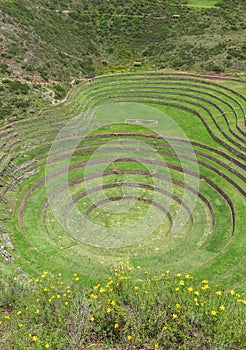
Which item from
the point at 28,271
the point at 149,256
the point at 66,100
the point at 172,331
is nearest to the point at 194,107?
the point at 66,100

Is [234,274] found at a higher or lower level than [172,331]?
higher

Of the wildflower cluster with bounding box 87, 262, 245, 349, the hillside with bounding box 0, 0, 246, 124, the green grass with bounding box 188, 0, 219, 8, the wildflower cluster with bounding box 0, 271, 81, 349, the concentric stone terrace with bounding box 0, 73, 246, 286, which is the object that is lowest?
the wildflower cluster with bounding box 0, 271, 81, 349

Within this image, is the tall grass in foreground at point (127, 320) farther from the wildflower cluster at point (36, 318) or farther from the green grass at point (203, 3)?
the green grass at point (203, 3)

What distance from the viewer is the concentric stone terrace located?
29484mm

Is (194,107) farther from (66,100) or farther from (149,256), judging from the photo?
(149,256)

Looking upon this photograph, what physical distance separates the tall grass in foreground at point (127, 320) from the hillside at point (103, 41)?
34708mm

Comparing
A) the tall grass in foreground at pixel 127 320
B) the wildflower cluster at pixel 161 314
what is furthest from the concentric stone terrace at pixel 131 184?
the wildflower cluster at pixel 161 314

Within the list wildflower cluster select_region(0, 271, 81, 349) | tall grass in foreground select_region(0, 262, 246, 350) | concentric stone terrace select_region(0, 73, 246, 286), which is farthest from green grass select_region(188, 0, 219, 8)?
wildflower cluster select_region(0, 271, 81, 349)

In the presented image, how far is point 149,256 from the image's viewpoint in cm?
2983

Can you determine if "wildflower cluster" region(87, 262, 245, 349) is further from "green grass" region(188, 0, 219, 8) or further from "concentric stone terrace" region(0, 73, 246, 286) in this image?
"green grass" region(188, 0, 219, 8)

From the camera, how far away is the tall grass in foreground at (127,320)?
14639 millimetres

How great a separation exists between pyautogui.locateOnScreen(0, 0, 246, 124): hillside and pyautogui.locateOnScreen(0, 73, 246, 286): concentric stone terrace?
21.1ft

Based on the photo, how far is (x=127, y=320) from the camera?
15641mm

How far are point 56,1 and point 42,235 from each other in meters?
63.9
